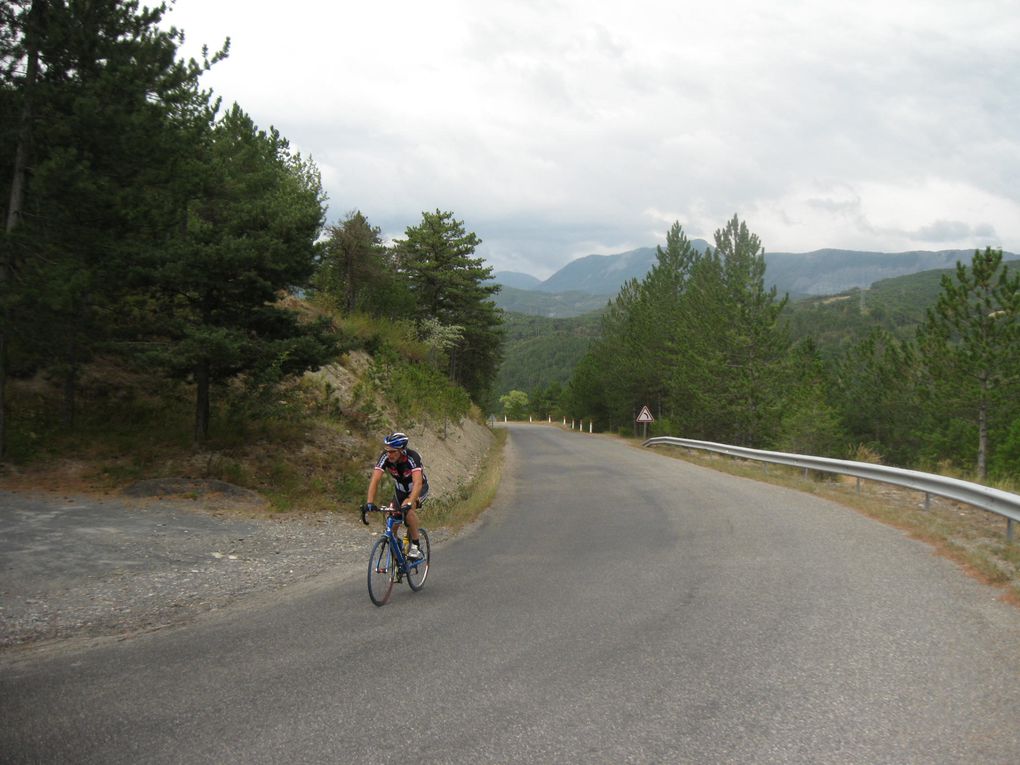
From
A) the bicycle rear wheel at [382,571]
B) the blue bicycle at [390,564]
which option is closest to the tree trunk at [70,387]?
the blue bicycle at [390,564]

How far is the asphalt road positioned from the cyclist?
0.74 metres

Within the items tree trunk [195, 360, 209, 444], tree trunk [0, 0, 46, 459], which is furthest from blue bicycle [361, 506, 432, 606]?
tree trunk [0, 0, 46, 459]

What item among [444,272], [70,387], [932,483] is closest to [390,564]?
[932,483]

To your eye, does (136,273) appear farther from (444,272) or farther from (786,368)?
(786,368)

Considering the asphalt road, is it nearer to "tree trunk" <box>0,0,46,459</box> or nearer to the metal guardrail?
the metal guardrail

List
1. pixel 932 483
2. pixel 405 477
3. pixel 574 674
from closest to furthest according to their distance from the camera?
pixel 574 674 < pixel 405 477 < pixel 932 483

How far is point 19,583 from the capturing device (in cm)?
694

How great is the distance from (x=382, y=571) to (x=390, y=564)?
5.1 inches

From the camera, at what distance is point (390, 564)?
715 cm

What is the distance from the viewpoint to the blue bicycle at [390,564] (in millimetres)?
6891

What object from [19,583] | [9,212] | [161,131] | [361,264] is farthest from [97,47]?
[361,264]

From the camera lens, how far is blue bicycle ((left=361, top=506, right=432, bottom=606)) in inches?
271

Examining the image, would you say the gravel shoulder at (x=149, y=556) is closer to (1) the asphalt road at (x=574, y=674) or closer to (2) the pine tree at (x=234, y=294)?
(1) the asphalt road at (x=574, y=674)

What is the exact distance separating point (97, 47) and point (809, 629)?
44.5 ft
